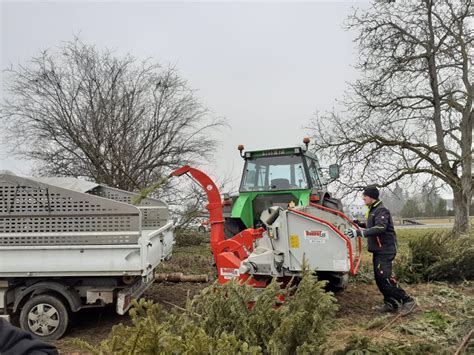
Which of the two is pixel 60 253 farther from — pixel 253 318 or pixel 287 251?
pixel 253 318

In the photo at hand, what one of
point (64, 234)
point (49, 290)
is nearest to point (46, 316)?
point (49, 290)

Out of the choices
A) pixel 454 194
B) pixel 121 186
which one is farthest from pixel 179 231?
pixel 454 194

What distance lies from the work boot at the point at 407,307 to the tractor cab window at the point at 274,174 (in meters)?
2.35

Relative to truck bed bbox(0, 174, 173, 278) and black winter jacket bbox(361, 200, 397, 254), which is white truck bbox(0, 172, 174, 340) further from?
black winter jacket bbox(361, 200, 397, 254)

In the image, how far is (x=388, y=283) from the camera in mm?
5734

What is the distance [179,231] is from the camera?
13.7 meters

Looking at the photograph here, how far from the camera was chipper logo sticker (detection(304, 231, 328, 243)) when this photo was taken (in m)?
5.19

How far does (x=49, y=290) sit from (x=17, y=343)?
3813mm

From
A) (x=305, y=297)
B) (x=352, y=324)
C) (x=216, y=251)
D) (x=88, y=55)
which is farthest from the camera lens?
(x=88, y=55)

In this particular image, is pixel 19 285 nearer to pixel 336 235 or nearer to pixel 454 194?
pixel 336 235

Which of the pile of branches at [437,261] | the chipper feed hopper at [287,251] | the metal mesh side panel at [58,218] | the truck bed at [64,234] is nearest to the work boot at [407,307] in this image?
the chipper feed hopper at [287,251]

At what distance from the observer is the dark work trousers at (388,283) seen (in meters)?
5.69

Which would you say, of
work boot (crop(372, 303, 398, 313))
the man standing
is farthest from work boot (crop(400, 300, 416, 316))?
work boot (crop(372, 303, 398, 313))

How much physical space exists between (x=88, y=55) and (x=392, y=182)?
11.7 m
